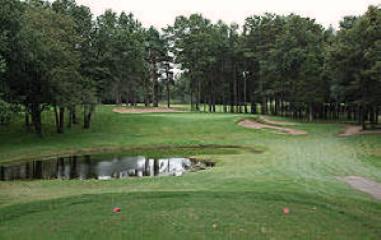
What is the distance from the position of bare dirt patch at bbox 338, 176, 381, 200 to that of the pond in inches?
371

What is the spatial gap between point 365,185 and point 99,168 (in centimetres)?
1670

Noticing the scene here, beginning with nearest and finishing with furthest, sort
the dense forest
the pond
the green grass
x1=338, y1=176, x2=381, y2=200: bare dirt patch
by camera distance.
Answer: the green grass, x1=338, y1=176, x2=381, y2=200: bare dirt patch, the pond, the dense forest

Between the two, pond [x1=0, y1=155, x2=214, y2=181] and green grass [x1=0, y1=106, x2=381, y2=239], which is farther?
pond [x1=0, y1=155, x2=214, y2=181]

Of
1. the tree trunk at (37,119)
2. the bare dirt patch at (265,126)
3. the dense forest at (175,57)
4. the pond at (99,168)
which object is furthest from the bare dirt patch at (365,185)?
the tree trunk at (37,119)

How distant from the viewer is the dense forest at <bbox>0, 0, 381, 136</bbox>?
1443 inches

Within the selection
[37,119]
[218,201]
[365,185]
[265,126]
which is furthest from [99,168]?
[265,126]

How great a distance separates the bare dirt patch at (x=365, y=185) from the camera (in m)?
16.2

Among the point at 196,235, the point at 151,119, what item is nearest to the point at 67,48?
the point at 151,119

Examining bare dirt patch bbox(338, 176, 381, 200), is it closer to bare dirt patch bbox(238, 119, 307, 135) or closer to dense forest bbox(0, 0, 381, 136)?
dense forest bbox(0, 0, 381, 136)

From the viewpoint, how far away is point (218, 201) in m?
12.9

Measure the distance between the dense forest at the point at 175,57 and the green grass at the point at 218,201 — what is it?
648 cm

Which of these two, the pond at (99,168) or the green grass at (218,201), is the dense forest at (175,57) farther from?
the green grass at (218,201)

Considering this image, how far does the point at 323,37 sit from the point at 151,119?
3489cm

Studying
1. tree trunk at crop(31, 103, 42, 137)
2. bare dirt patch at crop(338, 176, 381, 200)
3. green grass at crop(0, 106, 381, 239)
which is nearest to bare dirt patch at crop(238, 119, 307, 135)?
green grass at crop(0, 106, 381, 239)
